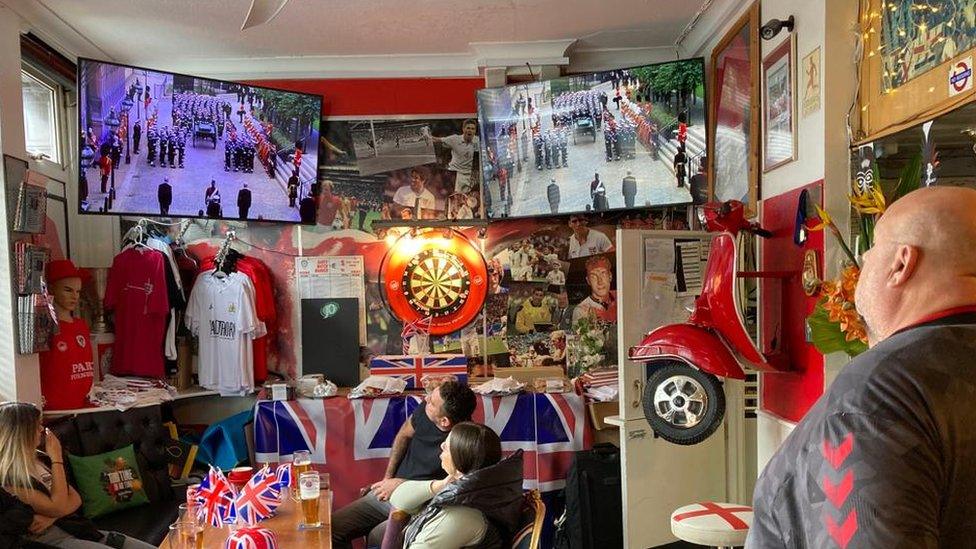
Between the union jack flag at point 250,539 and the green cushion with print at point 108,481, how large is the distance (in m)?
2.33

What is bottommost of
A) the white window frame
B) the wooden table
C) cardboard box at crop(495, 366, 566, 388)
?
the wooden table

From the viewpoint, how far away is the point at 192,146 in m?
4.94

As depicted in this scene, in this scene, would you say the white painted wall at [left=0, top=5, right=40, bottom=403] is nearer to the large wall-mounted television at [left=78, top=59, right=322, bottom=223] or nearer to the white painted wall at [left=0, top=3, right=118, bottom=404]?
the white painted wall at [left=0, top=3, right=118, bottom=404]

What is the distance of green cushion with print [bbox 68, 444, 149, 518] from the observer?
4047 mm

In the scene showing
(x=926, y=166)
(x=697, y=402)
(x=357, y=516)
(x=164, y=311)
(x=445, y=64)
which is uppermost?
(x=445, y=64)

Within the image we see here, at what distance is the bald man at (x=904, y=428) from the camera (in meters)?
0.96

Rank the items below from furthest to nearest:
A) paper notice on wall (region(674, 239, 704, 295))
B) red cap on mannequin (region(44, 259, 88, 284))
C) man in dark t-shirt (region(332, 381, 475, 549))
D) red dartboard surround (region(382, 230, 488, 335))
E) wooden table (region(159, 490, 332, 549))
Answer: red dartboard surround (region(382, 230, 488, 335)), red cap on mannequin (region(44, 259, 88, 284)), paper notice on wall (region(674, 239, 704, 295)), man in dark t-shirt (region(332, 381, 475, 549)), wooden table (region(159, 490, 332, 549))

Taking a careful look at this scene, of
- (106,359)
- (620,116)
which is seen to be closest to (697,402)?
(620,116)

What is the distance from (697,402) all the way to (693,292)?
33.2 inches

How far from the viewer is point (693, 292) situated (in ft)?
13.1

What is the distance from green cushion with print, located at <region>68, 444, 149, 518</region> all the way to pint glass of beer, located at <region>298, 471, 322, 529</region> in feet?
7.02

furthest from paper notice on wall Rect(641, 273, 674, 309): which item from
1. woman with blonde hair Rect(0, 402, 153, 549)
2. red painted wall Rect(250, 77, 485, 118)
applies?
woman with blonde hair Rect(0, 402, 153, 549)

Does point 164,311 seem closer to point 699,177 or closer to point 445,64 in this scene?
point 445,64

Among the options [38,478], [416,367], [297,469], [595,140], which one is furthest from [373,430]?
[595,140]
